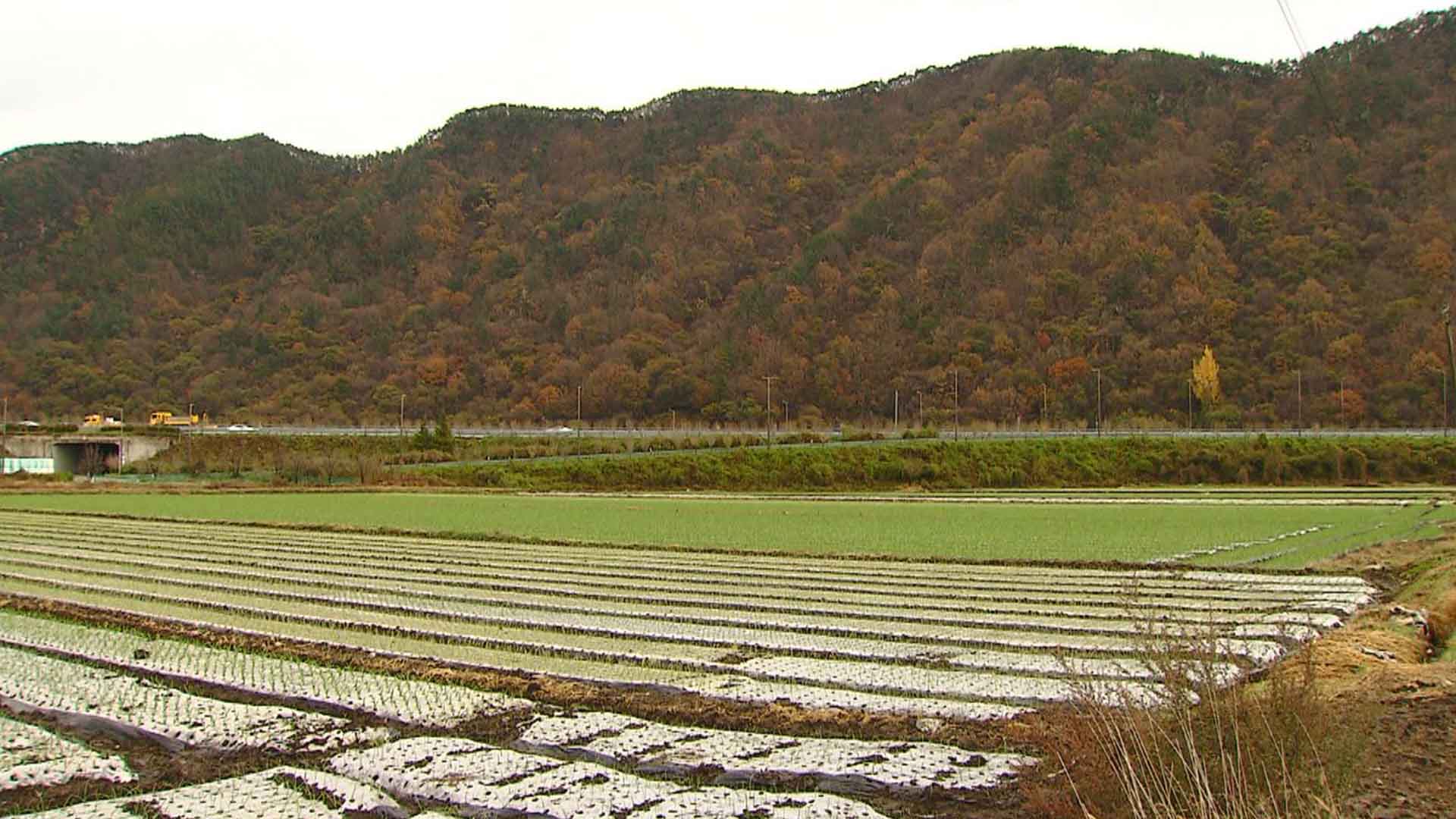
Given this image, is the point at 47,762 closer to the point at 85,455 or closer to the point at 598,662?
the point at 598,662

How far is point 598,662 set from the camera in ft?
28.4

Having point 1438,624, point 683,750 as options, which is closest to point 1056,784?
point 683,750

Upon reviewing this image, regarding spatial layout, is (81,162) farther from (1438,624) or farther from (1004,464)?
(1438,624)

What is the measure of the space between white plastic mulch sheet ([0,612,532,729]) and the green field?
1027 cm

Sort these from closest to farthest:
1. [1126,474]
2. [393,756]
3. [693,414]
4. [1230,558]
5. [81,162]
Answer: [393,756]
[1230,558]
[1126,474]
[693,414]
[81,162]

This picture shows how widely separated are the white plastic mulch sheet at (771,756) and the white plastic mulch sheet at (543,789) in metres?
0.22

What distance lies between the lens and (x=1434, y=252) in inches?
2409

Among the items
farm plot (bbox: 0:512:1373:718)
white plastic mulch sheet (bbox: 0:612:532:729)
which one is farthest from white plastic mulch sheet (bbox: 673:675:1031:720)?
white plastic mulch sheet (bbox: 0:612:532:729)

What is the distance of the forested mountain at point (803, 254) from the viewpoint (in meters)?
65.4

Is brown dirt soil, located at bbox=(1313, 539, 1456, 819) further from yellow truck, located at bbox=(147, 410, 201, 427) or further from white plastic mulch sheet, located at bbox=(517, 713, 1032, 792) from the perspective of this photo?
yellow truck, located at bbox=(147, 410, 201, 427)

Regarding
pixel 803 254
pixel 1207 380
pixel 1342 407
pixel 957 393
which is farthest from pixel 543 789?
pixel 803 254

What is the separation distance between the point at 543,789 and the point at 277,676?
11.1ft

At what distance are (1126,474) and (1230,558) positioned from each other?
103 feet

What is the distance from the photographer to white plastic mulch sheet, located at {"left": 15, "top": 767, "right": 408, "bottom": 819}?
521 cm
